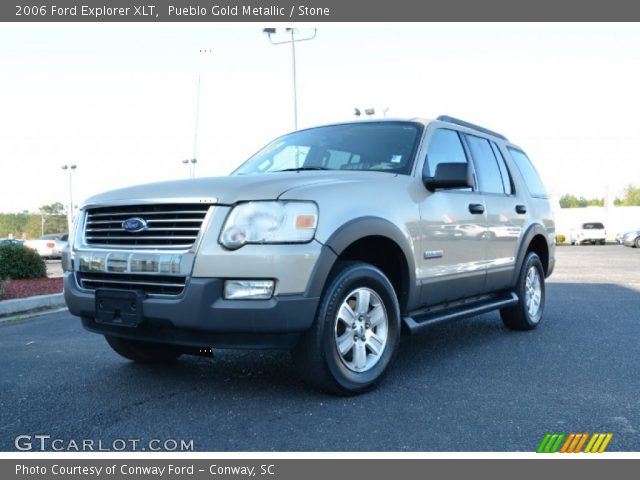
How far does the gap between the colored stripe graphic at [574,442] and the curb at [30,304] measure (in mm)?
6924

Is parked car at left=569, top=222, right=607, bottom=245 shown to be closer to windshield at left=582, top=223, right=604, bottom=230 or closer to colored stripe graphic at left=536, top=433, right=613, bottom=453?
windshield at left=582, top=223, right=604, bottom=230

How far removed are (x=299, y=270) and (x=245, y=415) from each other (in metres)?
0.87

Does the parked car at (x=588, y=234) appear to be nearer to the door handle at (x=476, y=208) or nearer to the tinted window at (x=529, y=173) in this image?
the tinted window at (x=529, y=173)

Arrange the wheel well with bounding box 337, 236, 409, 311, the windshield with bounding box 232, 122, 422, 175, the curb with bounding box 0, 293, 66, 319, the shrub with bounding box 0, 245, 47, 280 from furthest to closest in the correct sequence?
the shrub with bounding box 0, 245, 47, 280
the curb with bounding box 0, 293, 66, 319
the windshield with bounding box 232, 122, 422, 175
the wheel well with bounding box 337, 236, 409, 311

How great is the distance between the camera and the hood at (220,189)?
11.8 feet

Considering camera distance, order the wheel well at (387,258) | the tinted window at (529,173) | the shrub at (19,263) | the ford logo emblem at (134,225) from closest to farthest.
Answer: the ford logo emblem at (134,225)
the wheel well at (387,258)
the tinted window at (529,173)
the shrub at (19,263)

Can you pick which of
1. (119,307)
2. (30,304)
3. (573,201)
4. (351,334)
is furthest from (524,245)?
(573,201)

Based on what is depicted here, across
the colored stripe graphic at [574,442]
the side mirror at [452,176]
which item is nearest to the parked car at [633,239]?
the side mirror at [452,176]

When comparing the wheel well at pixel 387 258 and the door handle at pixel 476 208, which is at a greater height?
the door handle at pixel 476 208

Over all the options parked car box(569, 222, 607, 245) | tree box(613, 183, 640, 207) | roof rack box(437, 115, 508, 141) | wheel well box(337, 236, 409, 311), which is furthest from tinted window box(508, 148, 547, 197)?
tree box(613, 183, 640, 207)

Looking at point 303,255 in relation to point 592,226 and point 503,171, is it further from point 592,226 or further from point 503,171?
point 592,226

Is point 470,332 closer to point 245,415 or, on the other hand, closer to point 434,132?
point 434,132

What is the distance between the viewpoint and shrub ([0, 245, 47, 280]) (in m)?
11.4

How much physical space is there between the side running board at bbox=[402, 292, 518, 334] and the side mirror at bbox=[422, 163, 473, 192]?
979 mm
